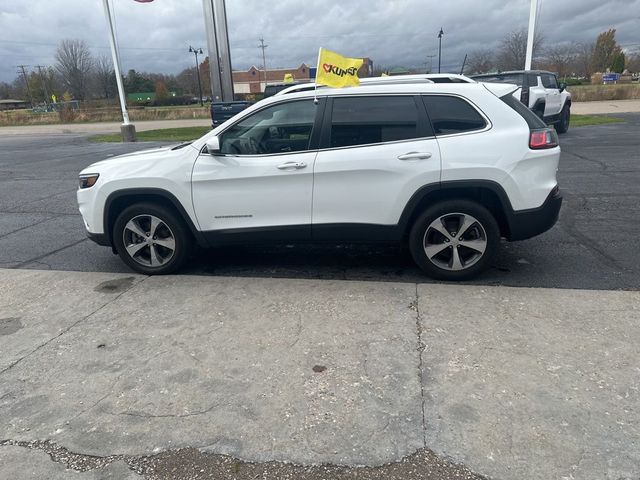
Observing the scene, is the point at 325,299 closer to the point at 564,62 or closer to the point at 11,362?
the point at 11,362

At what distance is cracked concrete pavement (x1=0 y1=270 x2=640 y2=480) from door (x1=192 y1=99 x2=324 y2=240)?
0.71 meters

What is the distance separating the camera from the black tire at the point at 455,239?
14.5 ft

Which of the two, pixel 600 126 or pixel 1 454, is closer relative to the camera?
pixel 1 454

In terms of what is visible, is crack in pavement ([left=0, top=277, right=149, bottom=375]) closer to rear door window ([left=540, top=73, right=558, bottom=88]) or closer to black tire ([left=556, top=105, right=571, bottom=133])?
rear door window ([left=540, top=73, right=558, bottom=88])

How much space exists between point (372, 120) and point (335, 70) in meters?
0.63

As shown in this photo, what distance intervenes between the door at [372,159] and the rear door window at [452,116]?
0.09 meters

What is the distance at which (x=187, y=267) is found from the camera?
535 cm

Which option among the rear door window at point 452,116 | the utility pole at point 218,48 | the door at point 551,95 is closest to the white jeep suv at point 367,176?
the rear door window at point 452,116

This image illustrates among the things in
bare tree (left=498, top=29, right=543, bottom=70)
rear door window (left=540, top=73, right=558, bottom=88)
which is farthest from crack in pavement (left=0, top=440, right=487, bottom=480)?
bare tree (left=498, top=29, right=543, bottom=70)

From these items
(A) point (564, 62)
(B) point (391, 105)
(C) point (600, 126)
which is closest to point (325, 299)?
(B) point (391, 105)

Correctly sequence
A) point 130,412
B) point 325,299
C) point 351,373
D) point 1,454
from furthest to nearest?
1. point 325,299
2. point 351,373
3. point 130,412
4. point 1,454

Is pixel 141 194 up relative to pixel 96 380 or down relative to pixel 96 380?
up

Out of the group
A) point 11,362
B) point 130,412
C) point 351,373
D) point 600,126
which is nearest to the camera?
point 130,412

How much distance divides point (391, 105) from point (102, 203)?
3.01 metres
